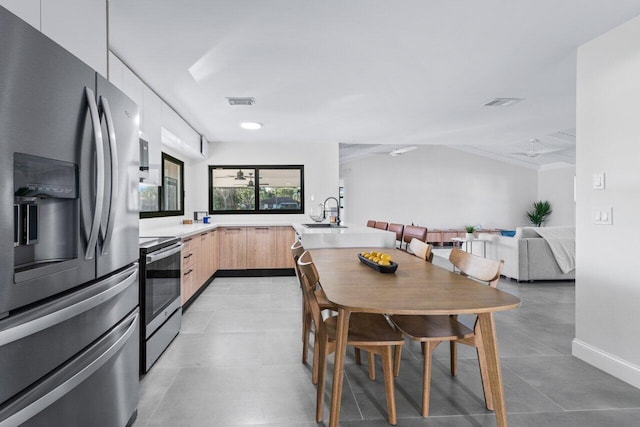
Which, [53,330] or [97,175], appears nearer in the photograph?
[53,330]

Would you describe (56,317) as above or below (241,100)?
below

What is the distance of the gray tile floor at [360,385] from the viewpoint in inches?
74.4

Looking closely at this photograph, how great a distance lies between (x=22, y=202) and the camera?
106 centimetres

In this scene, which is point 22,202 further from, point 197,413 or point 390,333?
point 390,333

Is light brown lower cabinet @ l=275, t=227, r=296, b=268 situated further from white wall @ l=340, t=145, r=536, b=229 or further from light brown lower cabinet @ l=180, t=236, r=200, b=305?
white wall @ l=340, t=145, r=536, b=229

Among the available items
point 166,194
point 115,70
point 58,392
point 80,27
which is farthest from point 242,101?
point 58,392

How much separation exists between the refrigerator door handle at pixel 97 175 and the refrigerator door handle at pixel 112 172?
0.08 meters

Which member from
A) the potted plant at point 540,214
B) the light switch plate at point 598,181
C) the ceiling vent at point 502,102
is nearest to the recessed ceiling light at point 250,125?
the ceiling vent at point 502,102

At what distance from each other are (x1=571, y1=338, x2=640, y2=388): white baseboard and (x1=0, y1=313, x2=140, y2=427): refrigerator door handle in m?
3.10

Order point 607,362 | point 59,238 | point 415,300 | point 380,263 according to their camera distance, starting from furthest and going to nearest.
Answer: point 607,362 < point 380,263 < point 415,300 < point 59,238

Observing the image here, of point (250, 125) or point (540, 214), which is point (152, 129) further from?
point (540, 214)

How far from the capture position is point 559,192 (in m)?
10.2

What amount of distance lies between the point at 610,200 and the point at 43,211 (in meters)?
3.30

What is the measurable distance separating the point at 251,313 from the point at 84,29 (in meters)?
2.88
